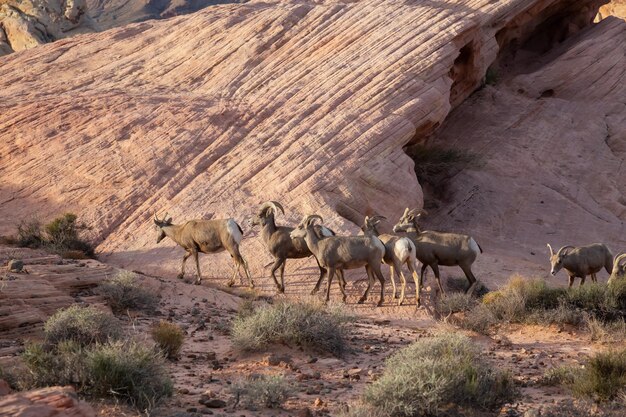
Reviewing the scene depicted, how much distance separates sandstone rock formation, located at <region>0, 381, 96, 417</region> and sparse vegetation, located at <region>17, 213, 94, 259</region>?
35.4 feet

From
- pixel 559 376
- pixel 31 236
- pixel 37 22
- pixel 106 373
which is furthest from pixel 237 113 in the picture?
pixel 37 22

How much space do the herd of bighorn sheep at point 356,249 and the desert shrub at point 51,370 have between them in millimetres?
7674

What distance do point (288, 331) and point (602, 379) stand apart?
12.2 feet

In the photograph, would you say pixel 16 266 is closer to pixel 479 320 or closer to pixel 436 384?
pixel 479 320

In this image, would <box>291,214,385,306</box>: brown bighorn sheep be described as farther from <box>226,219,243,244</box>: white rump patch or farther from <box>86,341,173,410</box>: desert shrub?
<box>86,341,173,410</box>: desert shrub

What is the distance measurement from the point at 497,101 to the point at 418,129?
7027 mm

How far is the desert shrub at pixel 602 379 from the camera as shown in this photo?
8.76 m

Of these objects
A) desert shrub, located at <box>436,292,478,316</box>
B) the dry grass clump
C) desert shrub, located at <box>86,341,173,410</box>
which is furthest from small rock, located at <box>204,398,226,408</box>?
desert shrub, located at <box>436,292,478,316</box>

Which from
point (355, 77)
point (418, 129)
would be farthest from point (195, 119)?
point (418, 129)

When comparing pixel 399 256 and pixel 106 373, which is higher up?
pixel 106 373

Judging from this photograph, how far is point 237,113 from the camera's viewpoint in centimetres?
2091

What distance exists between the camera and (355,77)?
70.7ft

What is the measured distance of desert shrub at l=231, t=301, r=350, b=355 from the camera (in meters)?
10.5

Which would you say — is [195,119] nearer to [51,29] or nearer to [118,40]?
[118,40]
